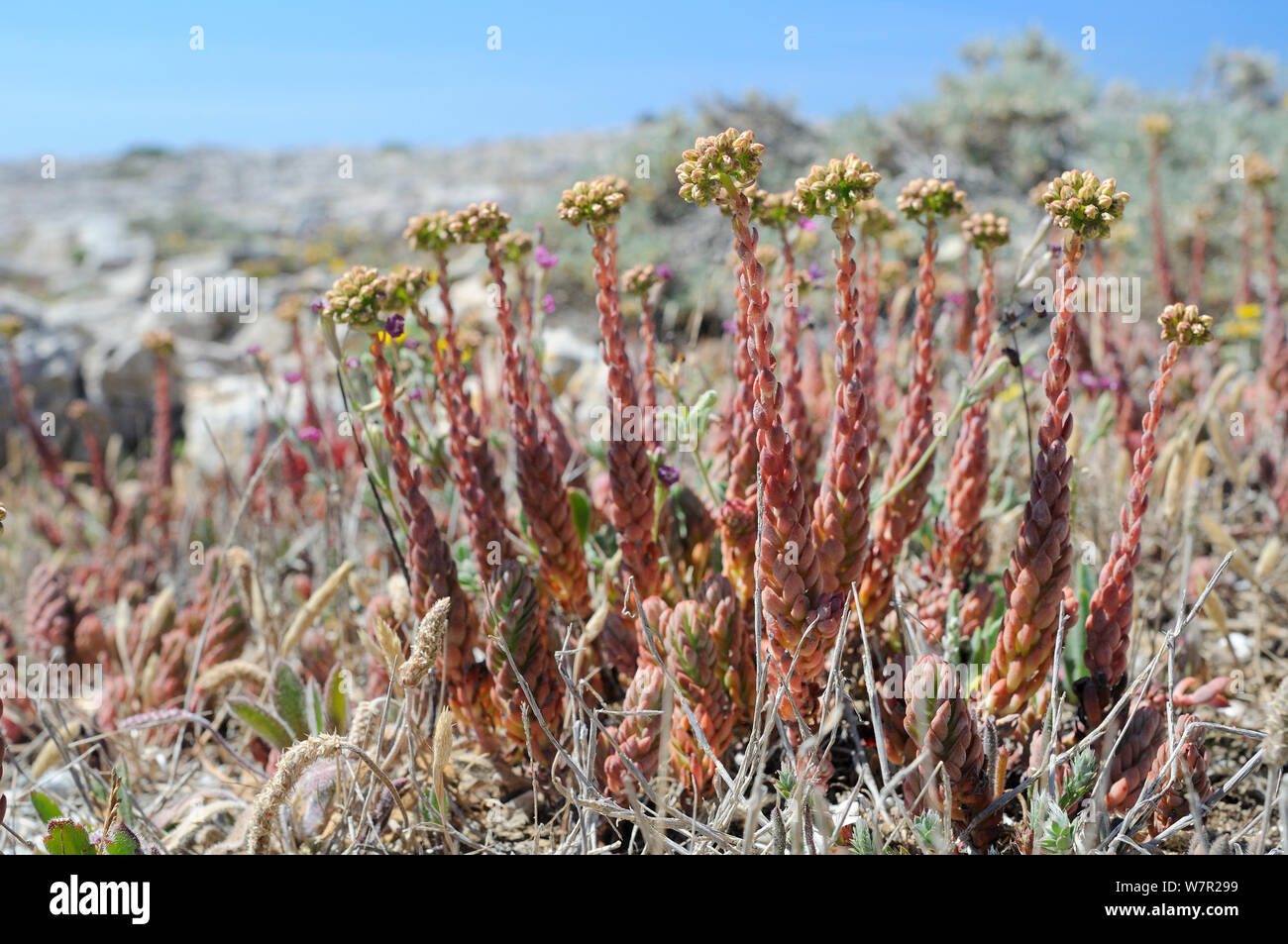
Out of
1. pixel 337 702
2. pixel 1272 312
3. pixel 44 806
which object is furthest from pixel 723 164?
pixel 1272 312

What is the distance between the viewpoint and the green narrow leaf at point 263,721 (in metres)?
2.35

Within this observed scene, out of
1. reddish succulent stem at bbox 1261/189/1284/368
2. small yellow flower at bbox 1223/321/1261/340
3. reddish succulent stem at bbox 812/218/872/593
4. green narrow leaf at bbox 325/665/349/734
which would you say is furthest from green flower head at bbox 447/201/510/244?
small yellow flower at bbox 1223/321/1261/340

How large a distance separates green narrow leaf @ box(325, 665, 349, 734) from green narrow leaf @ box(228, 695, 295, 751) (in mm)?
107

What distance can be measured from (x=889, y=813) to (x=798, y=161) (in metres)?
8.76

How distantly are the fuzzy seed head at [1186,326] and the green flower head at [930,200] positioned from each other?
1.95ft

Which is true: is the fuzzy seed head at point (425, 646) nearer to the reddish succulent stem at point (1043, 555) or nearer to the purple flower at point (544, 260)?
the reddish succulent stem at point (1043, 555)

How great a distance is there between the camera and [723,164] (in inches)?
62.0

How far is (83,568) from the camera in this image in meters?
4.06

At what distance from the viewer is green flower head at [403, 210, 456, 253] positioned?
2.16m

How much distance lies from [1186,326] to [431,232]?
1.60m

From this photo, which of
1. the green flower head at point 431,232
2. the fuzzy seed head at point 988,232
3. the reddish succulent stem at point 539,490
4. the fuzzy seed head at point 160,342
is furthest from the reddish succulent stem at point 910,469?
the fuzzy seed head at point 160,342
